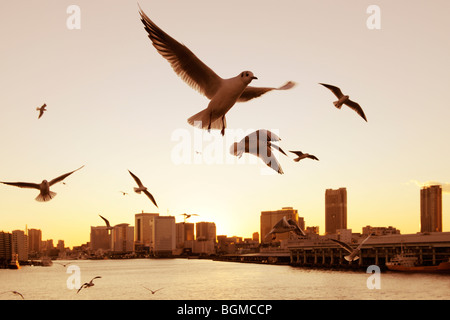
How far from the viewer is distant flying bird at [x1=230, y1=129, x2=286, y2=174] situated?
543 cm

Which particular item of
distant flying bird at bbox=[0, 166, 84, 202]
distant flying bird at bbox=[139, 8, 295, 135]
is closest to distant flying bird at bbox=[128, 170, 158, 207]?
distant flying bird at bbox=[0, 166, 84, 202]

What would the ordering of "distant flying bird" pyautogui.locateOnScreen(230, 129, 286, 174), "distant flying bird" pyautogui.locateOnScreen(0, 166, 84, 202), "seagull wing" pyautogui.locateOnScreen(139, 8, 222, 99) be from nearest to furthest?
"distant flying bird" pyautogui.locateOnScreen(230, 129, 286, 174) < "seagull wing" pyautogui.locateOnScreen(139, 8, 222, 99) < "distant flying bird" pyautogui.locateOnScreen(0, 166, 84, 202)

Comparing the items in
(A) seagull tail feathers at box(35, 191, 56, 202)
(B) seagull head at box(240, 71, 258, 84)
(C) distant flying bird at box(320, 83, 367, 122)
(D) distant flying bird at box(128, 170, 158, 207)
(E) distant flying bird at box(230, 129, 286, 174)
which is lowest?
(A) seagull tail feathers at box(35, 191, 56, 202)

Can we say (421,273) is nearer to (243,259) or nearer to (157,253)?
(243,259)

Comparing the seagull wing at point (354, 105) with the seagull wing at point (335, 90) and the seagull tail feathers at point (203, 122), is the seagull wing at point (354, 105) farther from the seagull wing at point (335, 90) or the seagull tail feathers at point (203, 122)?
the seagull tail feathers at point (203, 122)

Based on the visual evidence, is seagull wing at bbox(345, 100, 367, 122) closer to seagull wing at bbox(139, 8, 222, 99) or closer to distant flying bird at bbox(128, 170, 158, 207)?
seagull wing at bbox(139, 8, 222, 99)

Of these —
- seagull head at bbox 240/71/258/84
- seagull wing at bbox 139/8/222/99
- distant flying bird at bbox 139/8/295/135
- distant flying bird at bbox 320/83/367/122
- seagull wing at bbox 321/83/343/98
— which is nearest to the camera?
seagull head at bbox 240/71/258/84

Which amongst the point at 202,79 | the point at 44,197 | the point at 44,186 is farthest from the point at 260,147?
the point at 44,186

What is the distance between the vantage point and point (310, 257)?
93625mm

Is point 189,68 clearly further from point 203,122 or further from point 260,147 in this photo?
point 260,147

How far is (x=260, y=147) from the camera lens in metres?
5.94
